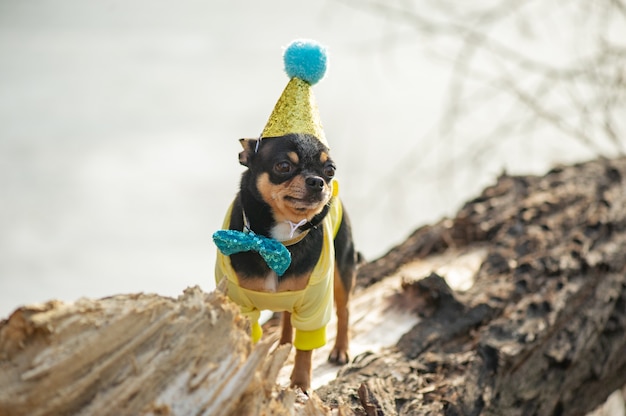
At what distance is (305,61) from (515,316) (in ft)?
7.47

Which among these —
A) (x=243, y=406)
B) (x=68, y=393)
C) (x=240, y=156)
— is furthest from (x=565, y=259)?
(x=68, y=393)

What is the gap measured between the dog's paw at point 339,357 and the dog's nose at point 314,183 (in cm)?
134

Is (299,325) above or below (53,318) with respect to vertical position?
below

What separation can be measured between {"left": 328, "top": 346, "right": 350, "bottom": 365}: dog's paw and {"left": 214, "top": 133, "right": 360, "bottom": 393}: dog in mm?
491

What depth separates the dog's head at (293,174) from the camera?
3.55 m

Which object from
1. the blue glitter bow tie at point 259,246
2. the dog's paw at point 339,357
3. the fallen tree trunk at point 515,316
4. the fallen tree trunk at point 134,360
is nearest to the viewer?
the fallen tree trunk at point 134,360

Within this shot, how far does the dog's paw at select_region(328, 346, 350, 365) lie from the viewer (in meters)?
4.47

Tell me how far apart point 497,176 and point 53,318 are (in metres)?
5.38

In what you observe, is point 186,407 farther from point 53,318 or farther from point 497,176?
point 497,176

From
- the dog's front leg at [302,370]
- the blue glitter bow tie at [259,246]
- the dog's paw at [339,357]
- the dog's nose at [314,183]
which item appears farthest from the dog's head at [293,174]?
the dog's paw at [339,357]

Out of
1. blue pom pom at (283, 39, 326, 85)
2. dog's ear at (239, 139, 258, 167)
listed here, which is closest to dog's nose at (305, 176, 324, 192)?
dog's ear at (239, 139, 258, 167)

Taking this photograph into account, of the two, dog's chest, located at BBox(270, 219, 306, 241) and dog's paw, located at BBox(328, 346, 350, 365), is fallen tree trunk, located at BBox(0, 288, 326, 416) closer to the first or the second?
dog's chest, located at BBox(270, 219, 306, 241)

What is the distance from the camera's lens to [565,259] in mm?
5484

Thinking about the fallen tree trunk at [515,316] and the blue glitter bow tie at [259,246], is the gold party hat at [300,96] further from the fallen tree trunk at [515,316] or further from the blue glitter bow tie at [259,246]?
the fallen tree trunk at [515,316]
